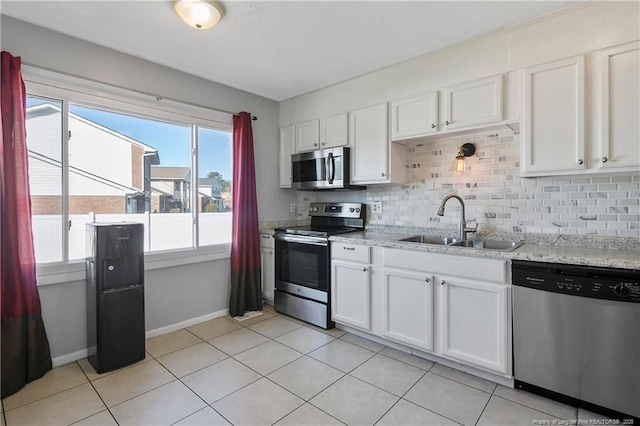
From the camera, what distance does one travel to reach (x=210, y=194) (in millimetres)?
3371

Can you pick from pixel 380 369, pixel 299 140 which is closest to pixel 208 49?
pixel 299 140

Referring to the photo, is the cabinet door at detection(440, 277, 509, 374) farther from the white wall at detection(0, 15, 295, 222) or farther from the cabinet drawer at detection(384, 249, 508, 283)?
the white wall at detection(0, 15, 295, 222)

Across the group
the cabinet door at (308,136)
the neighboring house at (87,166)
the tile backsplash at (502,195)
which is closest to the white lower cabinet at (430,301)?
the tile backsplash at (502,195)

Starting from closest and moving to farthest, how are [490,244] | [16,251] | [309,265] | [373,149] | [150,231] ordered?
1. [16,251]
2. [490,244]
3. [150,231]
4. [373,149]
5. [309,265]

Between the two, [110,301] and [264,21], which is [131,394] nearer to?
[110,301]

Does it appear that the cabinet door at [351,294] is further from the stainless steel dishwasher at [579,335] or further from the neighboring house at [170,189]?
the neighboring house at [170,189]

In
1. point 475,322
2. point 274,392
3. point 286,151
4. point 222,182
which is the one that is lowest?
point 274,392

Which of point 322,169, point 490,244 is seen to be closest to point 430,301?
point 490,244

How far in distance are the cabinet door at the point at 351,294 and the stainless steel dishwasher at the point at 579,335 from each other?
109 cm

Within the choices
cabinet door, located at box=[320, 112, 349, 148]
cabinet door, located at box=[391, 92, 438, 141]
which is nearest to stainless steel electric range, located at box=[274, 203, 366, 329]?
cabinet door, located at box=[320, 112, 349, 148]

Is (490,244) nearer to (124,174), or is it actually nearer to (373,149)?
(373,149)

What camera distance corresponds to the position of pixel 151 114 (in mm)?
2902

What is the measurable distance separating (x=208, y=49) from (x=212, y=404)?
2577 millimetres

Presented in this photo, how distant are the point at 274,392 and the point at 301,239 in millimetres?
1459
